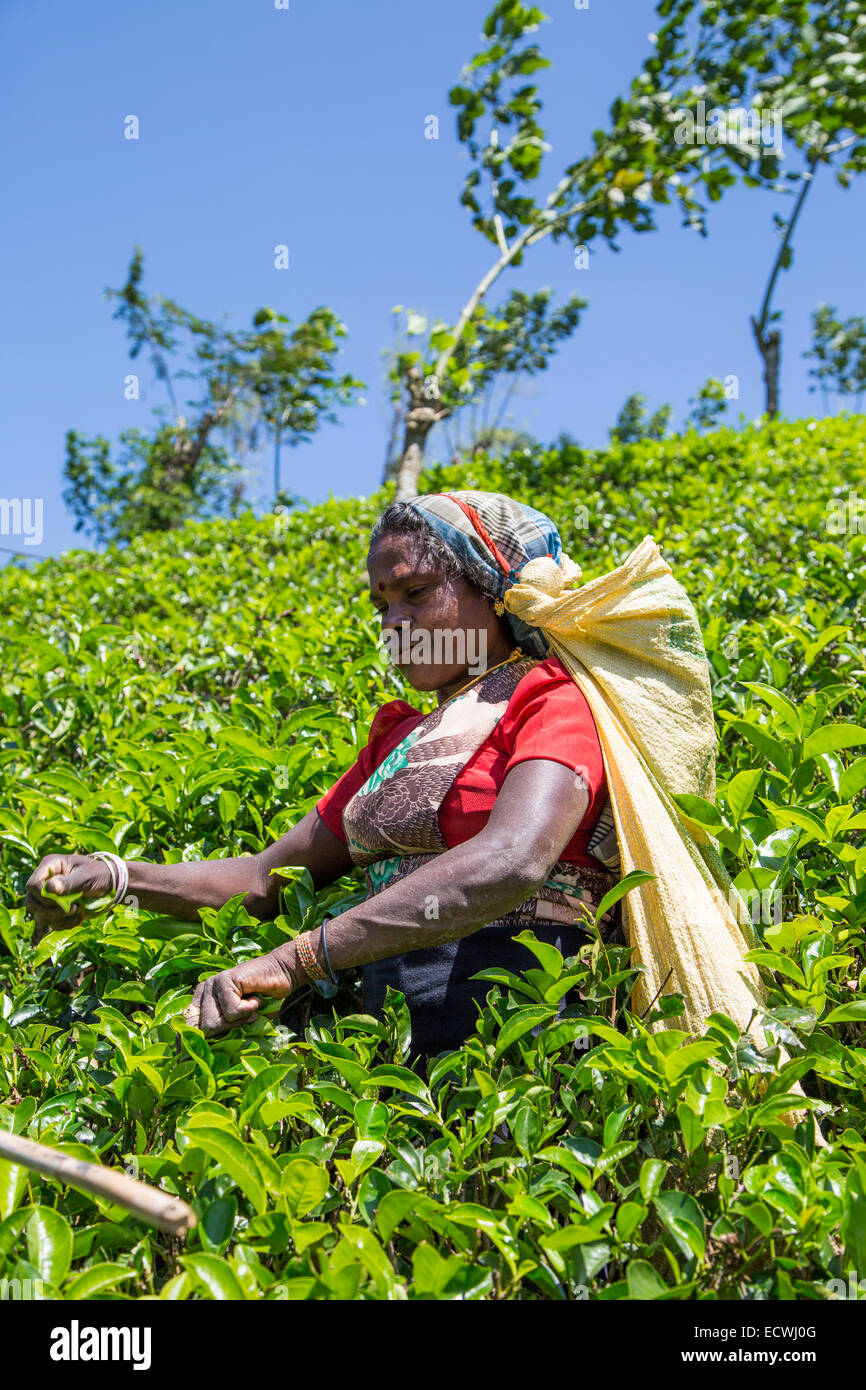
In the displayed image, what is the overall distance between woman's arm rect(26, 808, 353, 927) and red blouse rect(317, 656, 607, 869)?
0.47 m

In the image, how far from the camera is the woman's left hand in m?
1.79

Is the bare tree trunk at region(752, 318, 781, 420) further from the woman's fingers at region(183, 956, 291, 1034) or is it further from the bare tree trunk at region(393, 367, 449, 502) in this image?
the woman's fingers at region(183, 956, 291, 1034)

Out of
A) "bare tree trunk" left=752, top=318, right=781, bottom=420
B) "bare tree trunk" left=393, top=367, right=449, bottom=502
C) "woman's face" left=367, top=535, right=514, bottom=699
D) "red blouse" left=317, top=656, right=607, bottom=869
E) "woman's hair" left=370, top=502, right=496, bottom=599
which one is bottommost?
"red blouse" left=317, top=656, right=607, bottom=869

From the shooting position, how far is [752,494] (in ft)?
17.9

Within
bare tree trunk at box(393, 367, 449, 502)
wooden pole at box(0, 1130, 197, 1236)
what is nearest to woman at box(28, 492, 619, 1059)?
wooden pole at box(0, 1130, 197, 1236)

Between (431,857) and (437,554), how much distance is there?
0.69 m

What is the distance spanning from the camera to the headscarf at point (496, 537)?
227cm

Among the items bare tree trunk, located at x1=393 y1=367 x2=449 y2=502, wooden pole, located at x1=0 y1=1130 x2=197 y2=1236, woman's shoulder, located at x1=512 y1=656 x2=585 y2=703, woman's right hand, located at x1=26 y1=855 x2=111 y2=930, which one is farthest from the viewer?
bare tree trunk, located at x1=393 y1=367 x2=449 y2=502

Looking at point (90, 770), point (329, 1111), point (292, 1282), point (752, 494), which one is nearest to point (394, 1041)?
point (329, 1111)

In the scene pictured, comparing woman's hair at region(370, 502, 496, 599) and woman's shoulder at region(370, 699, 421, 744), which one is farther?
woman's shoulder at region(370, 699, 421, 744)

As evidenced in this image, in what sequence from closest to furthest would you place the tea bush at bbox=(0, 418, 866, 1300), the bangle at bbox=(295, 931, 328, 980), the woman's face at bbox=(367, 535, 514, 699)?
the tea bush at bbox=(0, 418, 866, 1300)
the bangle at bbox=(295, 931, 328, 980)
the woman's face at bbox=(367, 535, 514, 699)

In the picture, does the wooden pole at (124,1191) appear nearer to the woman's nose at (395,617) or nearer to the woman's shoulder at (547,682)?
the woman's shoulder at (547,682)

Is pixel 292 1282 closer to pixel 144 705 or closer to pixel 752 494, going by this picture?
pixel 144 705
